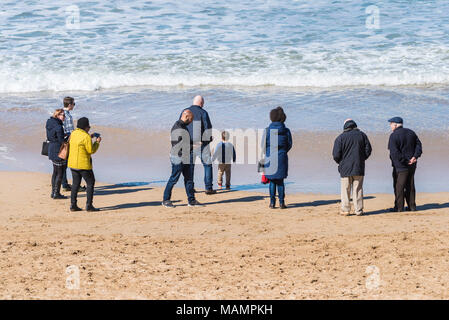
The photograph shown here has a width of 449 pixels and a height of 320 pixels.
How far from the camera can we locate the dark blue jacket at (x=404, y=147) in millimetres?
10586

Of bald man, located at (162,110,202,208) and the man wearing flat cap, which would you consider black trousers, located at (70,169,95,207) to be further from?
the man wearing flat cap

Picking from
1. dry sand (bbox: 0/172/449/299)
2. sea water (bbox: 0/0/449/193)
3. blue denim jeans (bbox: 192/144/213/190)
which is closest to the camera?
dry sand (bbox: 0/172/449/299)

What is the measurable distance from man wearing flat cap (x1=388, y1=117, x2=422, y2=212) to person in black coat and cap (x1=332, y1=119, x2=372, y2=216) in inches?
16.8

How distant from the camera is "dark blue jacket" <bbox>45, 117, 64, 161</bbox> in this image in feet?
37.8

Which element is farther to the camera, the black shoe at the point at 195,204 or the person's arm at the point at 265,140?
the black shoe at the point at 195,204

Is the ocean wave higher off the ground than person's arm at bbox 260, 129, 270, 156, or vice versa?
the ocean wave

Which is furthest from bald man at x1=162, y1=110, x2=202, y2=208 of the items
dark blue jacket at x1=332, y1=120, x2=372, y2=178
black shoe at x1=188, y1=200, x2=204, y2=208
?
dark blue jacket at x1=332, y1=120, x2=372, y2=178

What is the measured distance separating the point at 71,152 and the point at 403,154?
197 inches

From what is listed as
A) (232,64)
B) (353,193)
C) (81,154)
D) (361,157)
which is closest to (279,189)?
(353,193)

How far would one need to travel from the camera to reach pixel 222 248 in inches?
352

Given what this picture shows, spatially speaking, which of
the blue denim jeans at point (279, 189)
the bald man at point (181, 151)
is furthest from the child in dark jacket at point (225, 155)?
the blue denim jeans at point (279, 189)

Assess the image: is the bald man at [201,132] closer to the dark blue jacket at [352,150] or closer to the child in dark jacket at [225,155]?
the child in dark jacket at [225,155]

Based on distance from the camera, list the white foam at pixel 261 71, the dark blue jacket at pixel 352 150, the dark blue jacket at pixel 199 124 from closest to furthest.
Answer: the dark blue jacket at pixel 352 150, the dark blue jacket at pixel 199 124, the white foam at pixel 261 71

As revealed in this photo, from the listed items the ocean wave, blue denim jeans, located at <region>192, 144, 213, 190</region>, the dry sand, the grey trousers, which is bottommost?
the dry sand
